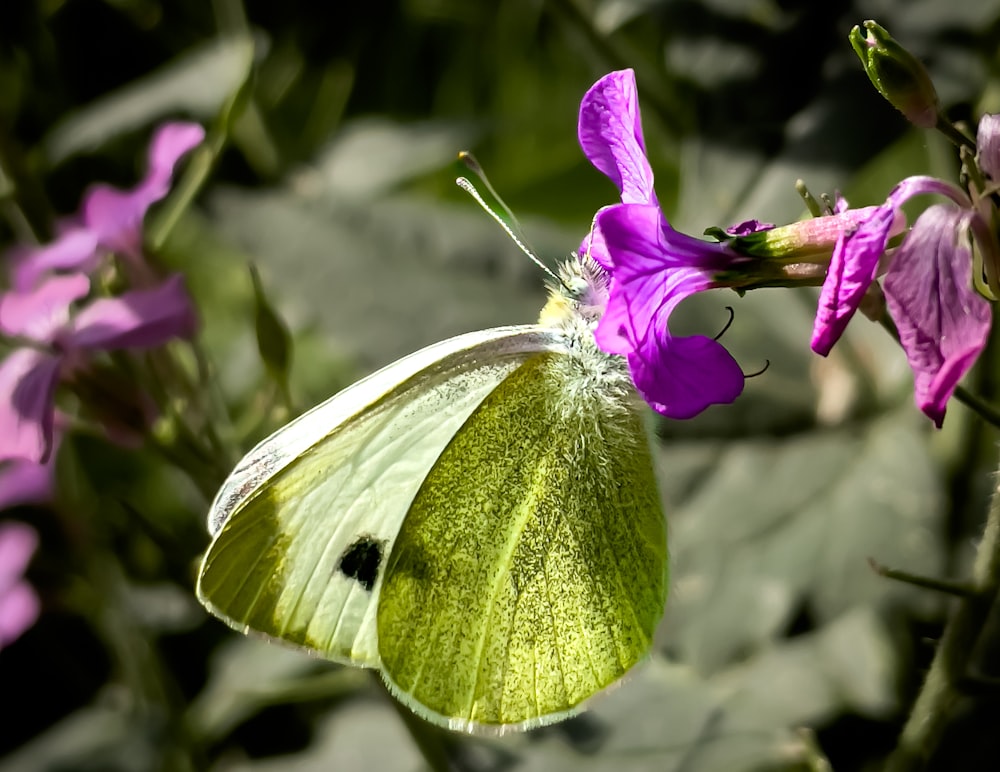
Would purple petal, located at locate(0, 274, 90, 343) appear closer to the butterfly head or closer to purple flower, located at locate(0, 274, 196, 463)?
purple flower, located at locate(0, 274, 196, 463)

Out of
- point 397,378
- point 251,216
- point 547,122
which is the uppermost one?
point 397,378

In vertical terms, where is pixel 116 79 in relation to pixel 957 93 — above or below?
above

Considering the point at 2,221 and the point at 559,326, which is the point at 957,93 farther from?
the point at 2,221

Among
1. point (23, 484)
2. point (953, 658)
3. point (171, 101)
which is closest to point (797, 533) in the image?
point (953, 658)

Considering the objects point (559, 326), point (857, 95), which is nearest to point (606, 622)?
point (559, 326)

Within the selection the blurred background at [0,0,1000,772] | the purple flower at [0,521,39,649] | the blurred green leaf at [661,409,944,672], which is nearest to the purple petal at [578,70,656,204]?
the blurred background at [0,0,1000,772]

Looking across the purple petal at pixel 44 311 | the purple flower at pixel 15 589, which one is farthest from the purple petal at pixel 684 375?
the purple flower at pixel 15 589
